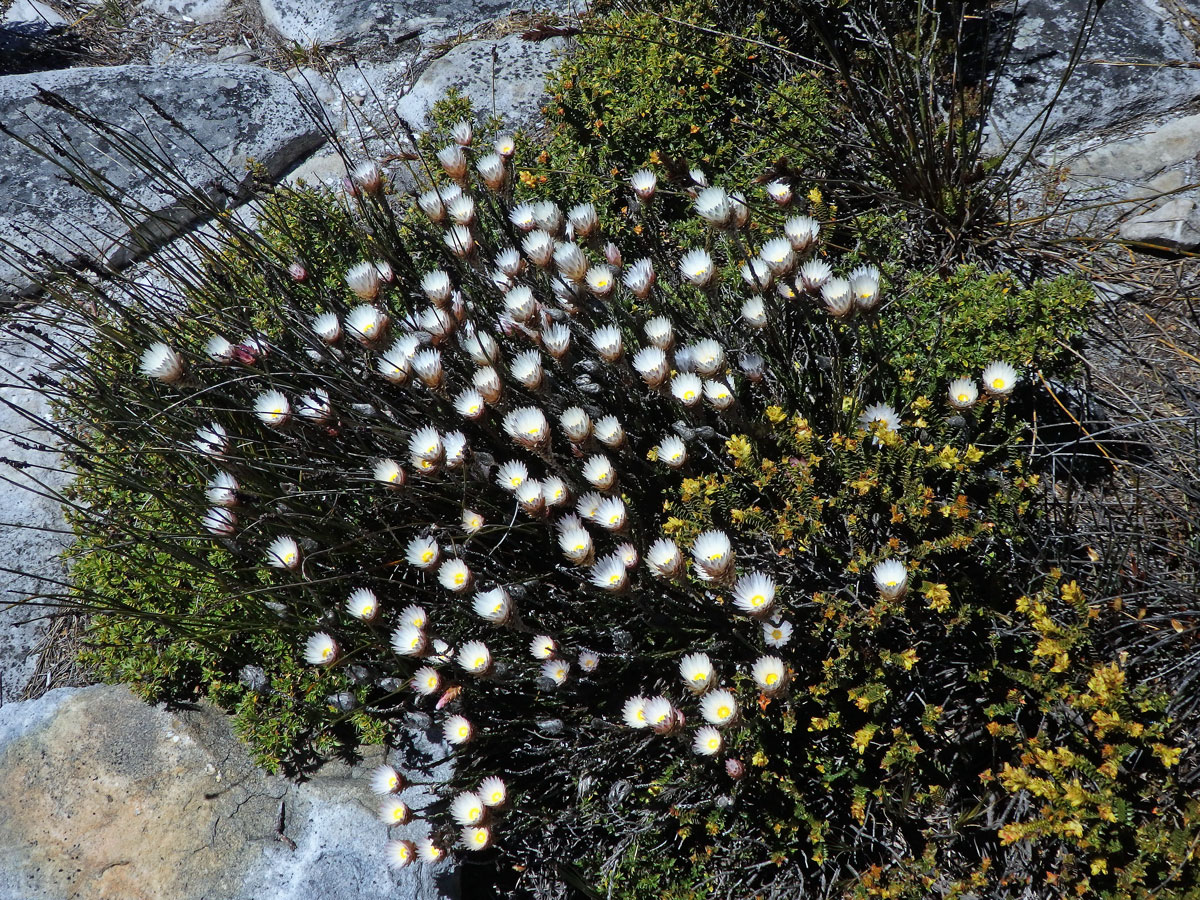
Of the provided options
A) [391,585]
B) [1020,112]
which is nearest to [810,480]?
[391,585]

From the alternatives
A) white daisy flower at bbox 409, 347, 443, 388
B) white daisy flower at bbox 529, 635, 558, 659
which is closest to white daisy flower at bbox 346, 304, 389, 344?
white daisy flower at bbox 409, 347, 443, 388

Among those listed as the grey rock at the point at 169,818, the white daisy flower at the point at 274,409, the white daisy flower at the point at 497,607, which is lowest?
the grey rock at the point at 169,818

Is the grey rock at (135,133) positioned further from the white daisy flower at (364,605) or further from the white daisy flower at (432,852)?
the white daisy flower at (432,852)

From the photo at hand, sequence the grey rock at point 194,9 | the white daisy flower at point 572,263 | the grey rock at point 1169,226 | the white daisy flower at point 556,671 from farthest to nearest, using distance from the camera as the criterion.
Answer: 1. the grey rock at point 194,9
2. the grey rock at point 1169,226
3. the white daisy flower at point 572,263
4. the white daisy flower at point 556,671

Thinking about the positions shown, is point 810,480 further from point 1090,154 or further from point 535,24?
point 535,24

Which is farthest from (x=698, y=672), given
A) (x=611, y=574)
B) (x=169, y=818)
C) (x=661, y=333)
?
(x=169, y=818)

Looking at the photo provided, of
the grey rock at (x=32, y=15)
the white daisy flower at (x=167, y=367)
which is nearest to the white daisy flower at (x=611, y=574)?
the white daisy flower at (x=167, y=367)

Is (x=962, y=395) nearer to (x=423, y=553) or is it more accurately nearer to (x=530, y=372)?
(x=530, y=372)
